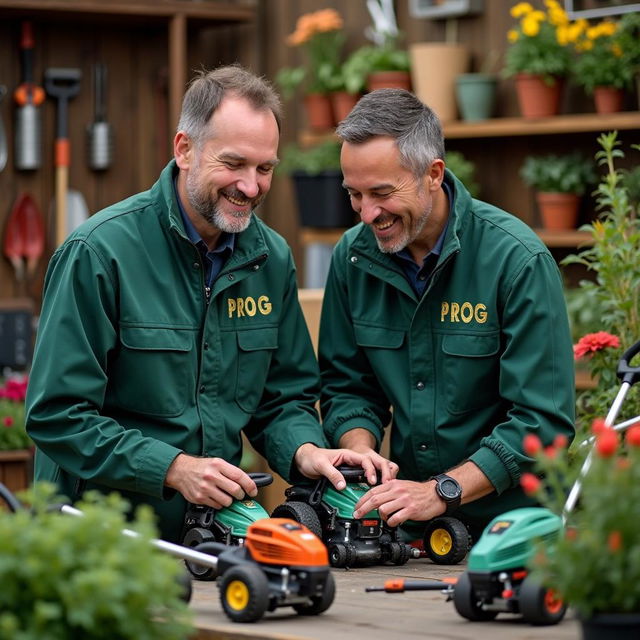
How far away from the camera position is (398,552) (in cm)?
299

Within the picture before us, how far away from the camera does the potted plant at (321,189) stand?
6.22m

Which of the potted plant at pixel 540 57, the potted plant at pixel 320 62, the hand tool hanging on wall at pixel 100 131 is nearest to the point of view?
the potted plant at pixel 540 57

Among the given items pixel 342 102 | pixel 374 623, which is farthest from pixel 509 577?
pixel 342 102

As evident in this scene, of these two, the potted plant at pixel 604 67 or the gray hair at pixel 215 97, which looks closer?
the gray hair at pixel 215 97

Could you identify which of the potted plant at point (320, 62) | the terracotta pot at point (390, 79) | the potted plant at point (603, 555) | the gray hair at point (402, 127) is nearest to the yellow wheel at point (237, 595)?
the potted plant at point (603, 555)

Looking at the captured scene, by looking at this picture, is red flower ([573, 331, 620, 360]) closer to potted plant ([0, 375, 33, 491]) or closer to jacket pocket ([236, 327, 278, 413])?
jacket pocket ([236, 327, 278, 413])

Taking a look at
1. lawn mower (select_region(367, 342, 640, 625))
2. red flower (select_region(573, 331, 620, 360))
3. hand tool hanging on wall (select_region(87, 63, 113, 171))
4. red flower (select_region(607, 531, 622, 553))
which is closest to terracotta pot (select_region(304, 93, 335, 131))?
hand tool hanging on wall (select_region(87, 63, 113, 171))

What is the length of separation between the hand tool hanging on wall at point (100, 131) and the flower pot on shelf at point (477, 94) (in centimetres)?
190

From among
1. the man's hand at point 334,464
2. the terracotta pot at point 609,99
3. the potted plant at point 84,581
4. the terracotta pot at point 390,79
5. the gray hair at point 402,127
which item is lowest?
the man's hand at point 334,464

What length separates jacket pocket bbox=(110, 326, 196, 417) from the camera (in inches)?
117

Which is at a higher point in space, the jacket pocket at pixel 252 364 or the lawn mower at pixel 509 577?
the jacket pocket at pixel 252 364

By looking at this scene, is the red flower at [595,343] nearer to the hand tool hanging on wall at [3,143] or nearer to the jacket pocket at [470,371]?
the jacket pocket at [470,371]

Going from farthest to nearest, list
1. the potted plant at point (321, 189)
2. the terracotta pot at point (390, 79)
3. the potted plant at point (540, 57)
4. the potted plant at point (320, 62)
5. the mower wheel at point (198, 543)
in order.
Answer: the potted plant at point (320, 62) < the potted plant at point (321, 189) < the terracotta pot at point (390, 79) < the potted plant at point (540, 57) < the mower wheel at point (198, 543)

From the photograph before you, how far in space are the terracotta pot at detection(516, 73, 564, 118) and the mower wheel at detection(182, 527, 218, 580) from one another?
305cm
